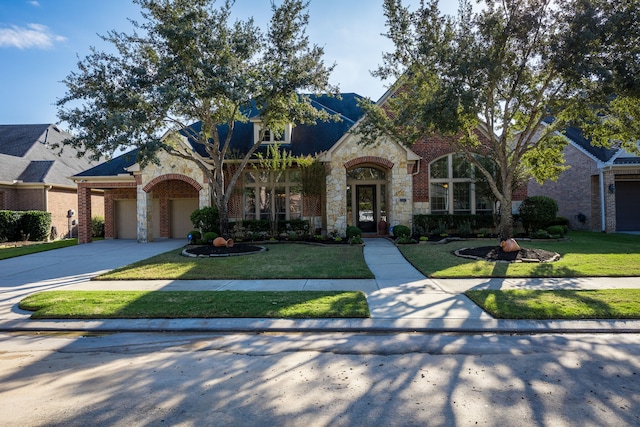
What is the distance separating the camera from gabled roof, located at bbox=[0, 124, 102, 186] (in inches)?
837

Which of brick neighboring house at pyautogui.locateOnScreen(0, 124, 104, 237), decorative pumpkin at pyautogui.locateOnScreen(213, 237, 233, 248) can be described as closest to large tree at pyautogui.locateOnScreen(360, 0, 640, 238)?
decorative pumpkin at pyautogui.locateOnScreen(213, 237, 233, 248)

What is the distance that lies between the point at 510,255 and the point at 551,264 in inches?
44.9

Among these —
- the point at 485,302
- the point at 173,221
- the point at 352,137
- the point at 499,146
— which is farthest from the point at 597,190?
the point at 173,221

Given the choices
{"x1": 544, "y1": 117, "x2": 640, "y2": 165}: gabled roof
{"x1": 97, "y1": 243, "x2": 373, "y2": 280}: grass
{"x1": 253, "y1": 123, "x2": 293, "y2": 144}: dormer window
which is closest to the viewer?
{"x1": 97, "y1": 243, "x2": 373, "y2": 280}: grass

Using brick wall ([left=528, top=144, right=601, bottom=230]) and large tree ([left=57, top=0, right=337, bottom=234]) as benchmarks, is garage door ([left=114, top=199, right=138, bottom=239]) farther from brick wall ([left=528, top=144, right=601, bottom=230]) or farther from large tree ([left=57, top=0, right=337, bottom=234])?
brick wall ([left=528, top=144, right=601, bottom=230])

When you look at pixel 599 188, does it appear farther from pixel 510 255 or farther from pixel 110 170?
pixel 110 170

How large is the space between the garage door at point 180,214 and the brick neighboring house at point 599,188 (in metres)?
17.9

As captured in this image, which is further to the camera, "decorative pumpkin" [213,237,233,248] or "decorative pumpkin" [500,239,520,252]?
"decorative pumpkin" [213,237,233,248]

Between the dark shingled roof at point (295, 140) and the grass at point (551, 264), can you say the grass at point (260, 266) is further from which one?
the dark shingled roof at point (295, 140)

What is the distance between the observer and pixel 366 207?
1839 cm

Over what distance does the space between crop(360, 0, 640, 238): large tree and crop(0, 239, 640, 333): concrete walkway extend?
13.9 feet

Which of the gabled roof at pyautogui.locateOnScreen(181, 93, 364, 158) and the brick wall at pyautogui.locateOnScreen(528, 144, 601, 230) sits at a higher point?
the gabled roof at pyautogui.locateOnScreen(181, 93, 364, 158)

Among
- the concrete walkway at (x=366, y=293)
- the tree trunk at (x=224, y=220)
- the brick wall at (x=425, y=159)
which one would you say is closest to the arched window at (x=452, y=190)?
the brick wall at (x=425, y=159)

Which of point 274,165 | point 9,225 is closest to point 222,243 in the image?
point 274,165
